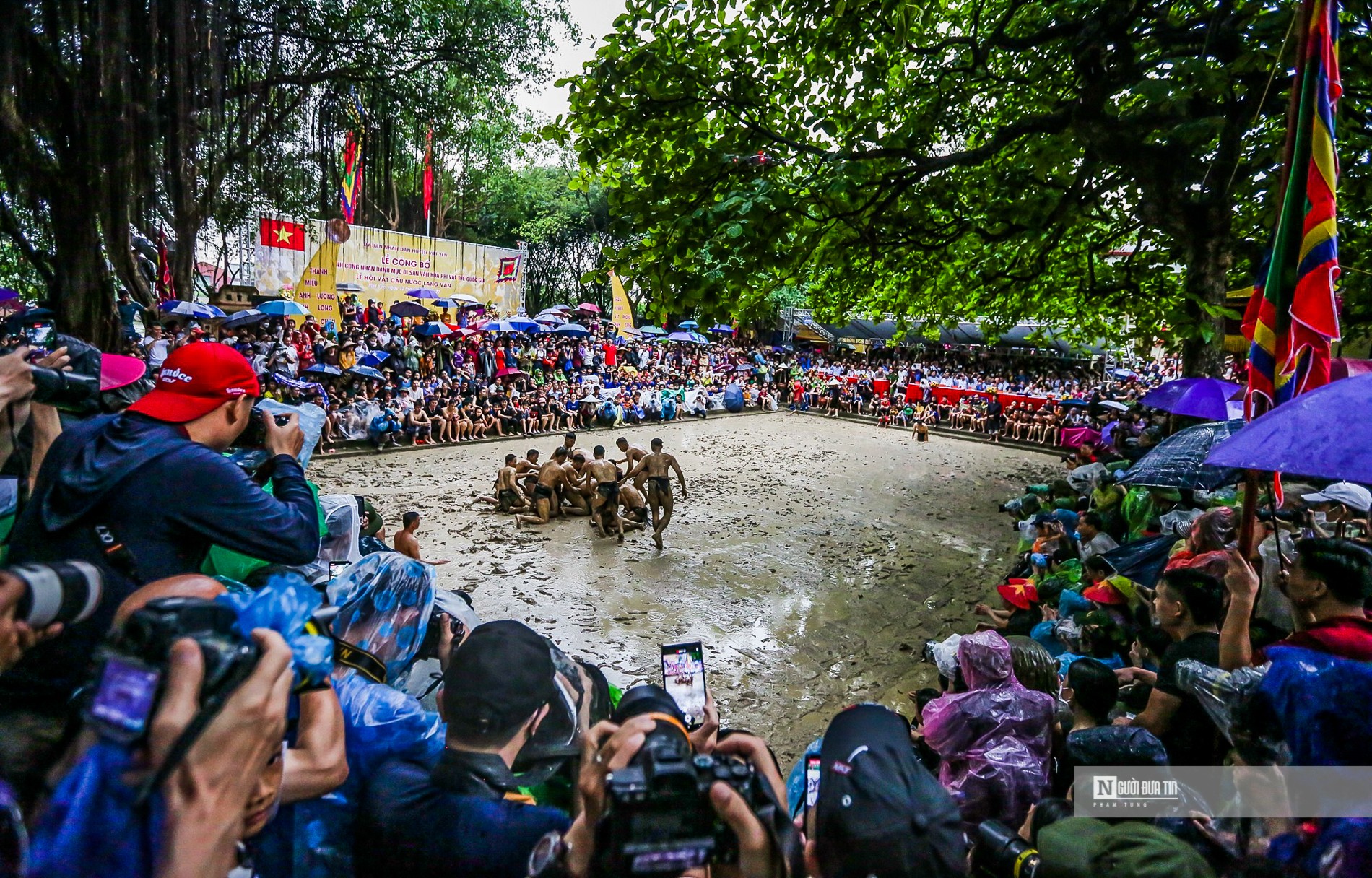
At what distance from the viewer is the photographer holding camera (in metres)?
1.85

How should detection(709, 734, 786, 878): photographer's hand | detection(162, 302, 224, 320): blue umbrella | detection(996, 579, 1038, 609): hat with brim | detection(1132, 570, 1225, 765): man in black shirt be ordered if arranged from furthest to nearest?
detection(162, 302, 224, 320): blue umbrella → detection(996, 579, 1038, 609): hat with brim → detection(1132, 570, 1225, 765): man in black shirt → detection(709, 734, 786, 878): photographer's hand

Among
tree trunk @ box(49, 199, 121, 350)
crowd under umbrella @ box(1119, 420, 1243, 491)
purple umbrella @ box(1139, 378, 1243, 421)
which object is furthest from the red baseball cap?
purple umbrella @ box(1139, 378, 1243, 421)

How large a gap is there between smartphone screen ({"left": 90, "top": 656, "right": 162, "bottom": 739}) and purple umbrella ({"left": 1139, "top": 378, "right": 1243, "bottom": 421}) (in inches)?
329

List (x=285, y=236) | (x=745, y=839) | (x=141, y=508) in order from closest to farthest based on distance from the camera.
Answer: (x=745, y=839) → (x=141, y=508) → (x=285, y=236)

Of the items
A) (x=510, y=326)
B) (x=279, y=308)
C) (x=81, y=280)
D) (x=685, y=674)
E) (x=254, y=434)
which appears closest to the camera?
(x=685, y=674)

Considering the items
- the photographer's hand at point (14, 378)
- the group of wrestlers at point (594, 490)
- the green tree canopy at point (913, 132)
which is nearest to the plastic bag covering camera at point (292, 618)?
the photographer's hand at point (14, 378)

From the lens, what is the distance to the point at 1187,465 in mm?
5129

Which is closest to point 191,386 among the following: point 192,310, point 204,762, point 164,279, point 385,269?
point 204,762

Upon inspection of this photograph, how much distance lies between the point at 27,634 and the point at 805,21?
724 centimetres

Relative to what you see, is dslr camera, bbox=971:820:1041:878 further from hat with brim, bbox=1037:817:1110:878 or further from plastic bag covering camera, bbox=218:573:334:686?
plastic bag covering camera, bbox=218:573:334:686

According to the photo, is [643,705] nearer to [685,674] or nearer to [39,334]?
[685,674]

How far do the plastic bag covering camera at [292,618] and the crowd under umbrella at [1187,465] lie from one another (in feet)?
18.4

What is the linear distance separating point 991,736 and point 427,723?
2.44 meters

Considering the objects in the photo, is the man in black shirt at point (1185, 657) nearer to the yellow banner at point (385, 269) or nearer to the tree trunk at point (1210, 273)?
the tree trunk at point (1210, 273)
